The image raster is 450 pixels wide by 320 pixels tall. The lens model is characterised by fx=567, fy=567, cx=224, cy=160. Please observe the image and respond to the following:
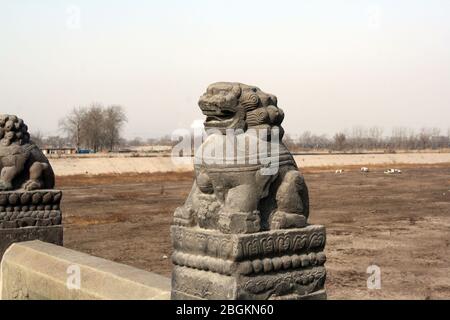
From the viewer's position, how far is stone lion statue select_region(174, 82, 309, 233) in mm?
3748

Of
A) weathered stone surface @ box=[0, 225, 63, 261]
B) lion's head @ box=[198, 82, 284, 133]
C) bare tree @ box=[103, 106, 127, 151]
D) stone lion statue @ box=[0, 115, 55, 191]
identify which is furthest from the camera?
bare tree @ box=[103, 106, 127, 151]

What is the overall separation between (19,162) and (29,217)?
64cm

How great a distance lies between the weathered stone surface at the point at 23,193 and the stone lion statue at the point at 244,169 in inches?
120

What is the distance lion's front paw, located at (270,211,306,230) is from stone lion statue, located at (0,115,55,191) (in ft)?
12.1

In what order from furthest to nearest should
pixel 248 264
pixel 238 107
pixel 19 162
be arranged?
pixel 19 162 < pixel 238 107 < pixel 248 264

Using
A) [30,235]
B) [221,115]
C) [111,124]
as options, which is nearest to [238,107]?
[221,115]

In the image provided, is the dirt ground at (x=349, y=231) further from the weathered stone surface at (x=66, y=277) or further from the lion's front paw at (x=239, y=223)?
the lion's front paw at (x=239, y=223)

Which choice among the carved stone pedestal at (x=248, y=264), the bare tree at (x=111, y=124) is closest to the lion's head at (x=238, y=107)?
the carved stone pedestal at (x=248, y=264)

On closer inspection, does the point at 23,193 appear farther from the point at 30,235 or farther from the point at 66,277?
the point at 66,277

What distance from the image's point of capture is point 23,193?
6.38m

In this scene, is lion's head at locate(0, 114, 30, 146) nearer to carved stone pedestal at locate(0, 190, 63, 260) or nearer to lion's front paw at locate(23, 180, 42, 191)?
lion's front paw at locate(23, 180, 42, 191)

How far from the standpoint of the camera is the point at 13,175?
6.42 m

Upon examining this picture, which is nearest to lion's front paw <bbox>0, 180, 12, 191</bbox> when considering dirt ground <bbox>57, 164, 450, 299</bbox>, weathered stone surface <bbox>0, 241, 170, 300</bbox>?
weathered stone surface <bbox>0, 241, 170, 300</bbox>
